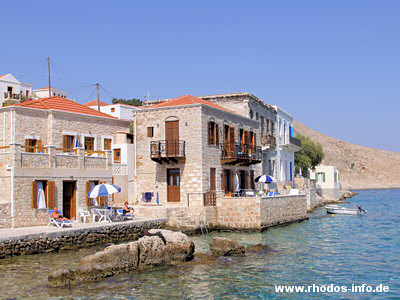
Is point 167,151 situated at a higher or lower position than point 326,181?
higher

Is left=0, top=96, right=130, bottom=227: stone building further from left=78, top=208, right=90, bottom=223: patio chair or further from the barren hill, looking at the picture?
the barren hill

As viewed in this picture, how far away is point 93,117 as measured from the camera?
30.7 metres

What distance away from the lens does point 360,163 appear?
140375mm

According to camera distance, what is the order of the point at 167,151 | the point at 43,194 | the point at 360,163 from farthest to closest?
the point at 360,163
the point at 167,151
the point at 43,194

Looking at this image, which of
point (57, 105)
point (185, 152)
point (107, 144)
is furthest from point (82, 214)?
point (57, 105)

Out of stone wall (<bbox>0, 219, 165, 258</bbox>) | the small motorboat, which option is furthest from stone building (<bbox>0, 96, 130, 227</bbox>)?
the small motorboat

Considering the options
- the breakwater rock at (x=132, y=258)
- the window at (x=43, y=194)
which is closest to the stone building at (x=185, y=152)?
the window at (x=43, y=194)

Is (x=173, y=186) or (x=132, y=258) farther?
(x=173, y=186)

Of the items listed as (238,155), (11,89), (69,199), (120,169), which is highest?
(11,89)

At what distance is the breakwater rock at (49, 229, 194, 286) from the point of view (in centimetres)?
1508

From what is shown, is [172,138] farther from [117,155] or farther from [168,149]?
[117,155]

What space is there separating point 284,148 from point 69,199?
88.1 feet

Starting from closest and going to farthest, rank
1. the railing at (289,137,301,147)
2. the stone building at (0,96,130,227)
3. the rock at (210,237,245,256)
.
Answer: the rock at (210,237,245,256) → the stone building at (0,96,130,227) → the railing at (289,137,301,147)

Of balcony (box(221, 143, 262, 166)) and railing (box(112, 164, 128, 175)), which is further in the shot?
balcony (box(221, 143, 262, 166))
